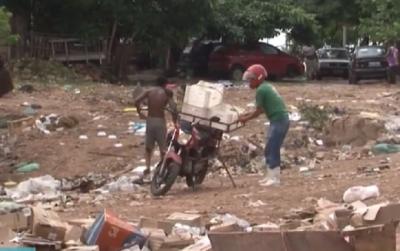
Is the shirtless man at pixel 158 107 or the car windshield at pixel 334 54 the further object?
the car windshield at pixel 334 54

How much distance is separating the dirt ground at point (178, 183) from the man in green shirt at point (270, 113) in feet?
1.02

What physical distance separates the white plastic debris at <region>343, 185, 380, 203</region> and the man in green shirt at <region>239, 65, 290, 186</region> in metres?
1.75

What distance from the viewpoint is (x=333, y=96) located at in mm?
24875

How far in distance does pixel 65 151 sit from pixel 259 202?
674 centimetres

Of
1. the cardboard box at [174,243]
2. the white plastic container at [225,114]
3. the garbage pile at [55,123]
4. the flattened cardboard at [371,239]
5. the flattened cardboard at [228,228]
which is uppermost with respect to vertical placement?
the white plastic container at [225,114]

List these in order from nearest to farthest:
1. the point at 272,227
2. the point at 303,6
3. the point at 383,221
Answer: the point at 383,221 < the point at 272,227 < the point at 303,6

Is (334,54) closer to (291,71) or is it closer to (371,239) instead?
(291,71)

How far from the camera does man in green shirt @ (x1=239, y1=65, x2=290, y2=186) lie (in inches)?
472

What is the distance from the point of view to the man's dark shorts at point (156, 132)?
44.3ft

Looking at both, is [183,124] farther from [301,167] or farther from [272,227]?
[272,227]

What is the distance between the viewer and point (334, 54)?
124 ft

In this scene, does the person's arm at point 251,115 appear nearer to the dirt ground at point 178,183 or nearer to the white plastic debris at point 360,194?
the dirt ground at point 178,183

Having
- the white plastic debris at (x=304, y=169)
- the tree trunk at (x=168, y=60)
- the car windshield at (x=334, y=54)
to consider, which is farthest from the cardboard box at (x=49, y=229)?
the car windshield at (x=334, y=54)

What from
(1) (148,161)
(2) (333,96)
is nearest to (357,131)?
(1) (148,161)
